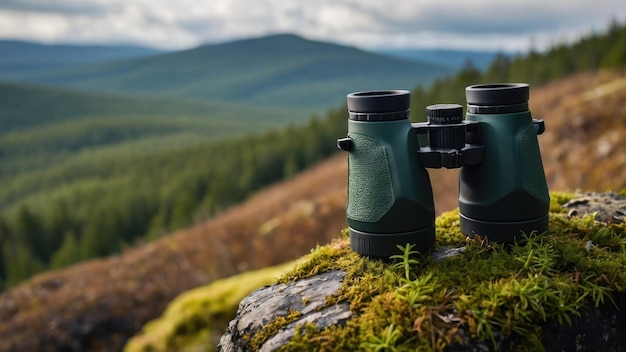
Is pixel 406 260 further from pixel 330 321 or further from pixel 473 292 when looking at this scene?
pixel 330 321

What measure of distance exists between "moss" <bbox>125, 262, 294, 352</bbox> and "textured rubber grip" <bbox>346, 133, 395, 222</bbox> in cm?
452

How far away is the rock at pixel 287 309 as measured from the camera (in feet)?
9.58

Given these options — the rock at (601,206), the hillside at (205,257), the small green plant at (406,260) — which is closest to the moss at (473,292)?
the small green plant at (406,260)

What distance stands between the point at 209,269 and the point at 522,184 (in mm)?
11377

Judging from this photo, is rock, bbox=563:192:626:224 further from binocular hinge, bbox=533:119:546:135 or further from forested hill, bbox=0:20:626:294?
forested hill, bbox=0:20:626:294

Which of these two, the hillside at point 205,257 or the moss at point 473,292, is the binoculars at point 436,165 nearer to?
the moss at point 473,292

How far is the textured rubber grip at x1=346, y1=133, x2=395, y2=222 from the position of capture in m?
3.27

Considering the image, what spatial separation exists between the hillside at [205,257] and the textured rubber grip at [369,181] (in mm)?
8596

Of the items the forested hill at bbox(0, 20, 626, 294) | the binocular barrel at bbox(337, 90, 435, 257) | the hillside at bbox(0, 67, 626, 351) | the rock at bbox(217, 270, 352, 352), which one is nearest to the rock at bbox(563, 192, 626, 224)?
the binocular barrel at bbox(337, 90, 435, 257)

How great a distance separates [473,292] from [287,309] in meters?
1.10

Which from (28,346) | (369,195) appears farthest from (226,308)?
(28,346)

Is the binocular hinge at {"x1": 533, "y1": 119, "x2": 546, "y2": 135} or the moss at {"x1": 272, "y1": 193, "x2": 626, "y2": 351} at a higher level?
the binocular hinge at {"x1": 533, "y1": 119, "x2": 546, "y2": 135}

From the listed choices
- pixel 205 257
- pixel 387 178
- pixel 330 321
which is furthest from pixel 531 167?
pixel 205 257

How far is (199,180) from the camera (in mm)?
70250
